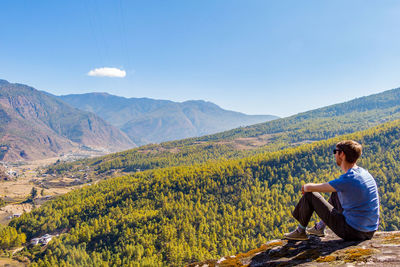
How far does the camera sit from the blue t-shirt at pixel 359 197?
11.1 m

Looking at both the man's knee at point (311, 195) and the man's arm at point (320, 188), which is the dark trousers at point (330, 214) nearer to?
the man's knee at point (311, 195)

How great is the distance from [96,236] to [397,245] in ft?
476

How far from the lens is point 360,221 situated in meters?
11.8

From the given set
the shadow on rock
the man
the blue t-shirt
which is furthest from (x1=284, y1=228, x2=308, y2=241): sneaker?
the blue t-shirt

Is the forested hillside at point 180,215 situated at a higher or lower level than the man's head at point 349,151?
lower

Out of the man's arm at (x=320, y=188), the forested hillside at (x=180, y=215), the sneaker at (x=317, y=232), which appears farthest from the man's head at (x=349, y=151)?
the forested hillside at (x=180, y=215)

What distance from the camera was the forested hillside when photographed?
372ft

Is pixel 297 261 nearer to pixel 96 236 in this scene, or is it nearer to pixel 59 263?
pixel 59 263

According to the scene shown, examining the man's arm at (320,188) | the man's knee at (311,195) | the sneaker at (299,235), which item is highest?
the man's arm at (320,188)

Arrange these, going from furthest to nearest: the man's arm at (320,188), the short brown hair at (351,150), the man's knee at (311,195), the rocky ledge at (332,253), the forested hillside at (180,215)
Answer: the forested hillside at (180,215) → the man's knee at (311,195) → the man's arm at (320,188) → the short brown hair at (351,150) → the rocky ledge at (332,253)

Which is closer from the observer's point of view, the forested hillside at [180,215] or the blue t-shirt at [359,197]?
the blue t-shirt at [359,197]

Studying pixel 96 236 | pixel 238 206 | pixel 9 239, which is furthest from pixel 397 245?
pixel 9 239

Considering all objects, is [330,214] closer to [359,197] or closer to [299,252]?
[359,197]

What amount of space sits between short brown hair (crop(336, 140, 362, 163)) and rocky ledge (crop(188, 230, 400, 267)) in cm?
465
